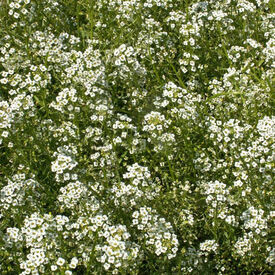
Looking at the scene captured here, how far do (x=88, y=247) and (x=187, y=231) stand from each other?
1088 mm

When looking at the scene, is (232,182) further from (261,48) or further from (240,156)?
(261,48)

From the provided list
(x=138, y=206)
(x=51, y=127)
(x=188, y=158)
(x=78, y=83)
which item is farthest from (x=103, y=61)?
(x=138, y=206)

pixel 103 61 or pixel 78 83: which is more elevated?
pixel 103 61

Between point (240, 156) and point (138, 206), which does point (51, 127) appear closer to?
point (138, 206)

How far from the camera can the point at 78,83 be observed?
20.3 ft

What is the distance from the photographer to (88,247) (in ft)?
15.6

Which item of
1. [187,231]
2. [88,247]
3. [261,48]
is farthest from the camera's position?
[261,48]

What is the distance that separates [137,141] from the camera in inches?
223

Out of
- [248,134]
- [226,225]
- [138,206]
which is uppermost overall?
[248,134]

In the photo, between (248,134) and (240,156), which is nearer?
(240,156)

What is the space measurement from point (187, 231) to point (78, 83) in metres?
2.29

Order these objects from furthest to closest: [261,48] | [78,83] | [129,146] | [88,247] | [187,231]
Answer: [261,48]
[78,83]
[129,146]
[187,231]
[88,247]

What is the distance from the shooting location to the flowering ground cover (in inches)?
188

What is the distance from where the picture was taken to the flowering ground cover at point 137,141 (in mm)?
4773
